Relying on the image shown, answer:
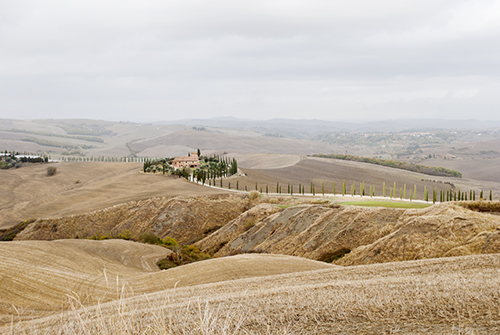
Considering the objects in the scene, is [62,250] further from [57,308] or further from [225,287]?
[225,287]

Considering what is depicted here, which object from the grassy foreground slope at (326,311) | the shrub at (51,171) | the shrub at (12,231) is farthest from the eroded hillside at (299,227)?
the shrub at (51,171)

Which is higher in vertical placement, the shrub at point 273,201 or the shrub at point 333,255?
the shrub at point 273,201

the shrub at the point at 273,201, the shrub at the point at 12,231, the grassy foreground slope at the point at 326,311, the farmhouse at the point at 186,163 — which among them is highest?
the grassy foreground slope at the point at 326,311

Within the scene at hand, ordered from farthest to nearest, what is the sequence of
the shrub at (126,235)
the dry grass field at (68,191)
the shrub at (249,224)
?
the dry grass field at (68,191), the shrub at (126,235), the shrub at (249,224)

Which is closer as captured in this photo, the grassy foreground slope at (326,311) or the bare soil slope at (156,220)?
the grassy foreground slope at (326,311)

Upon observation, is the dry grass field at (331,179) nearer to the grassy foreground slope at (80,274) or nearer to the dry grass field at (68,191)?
the dry grass field at (68,191)

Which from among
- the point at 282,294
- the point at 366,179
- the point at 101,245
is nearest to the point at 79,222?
the point at 101,245

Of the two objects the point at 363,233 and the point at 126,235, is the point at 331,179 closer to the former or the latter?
the point at 126,235

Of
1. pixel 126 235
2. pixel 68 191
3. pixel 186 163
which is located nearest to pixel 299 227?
pixel 126 235
